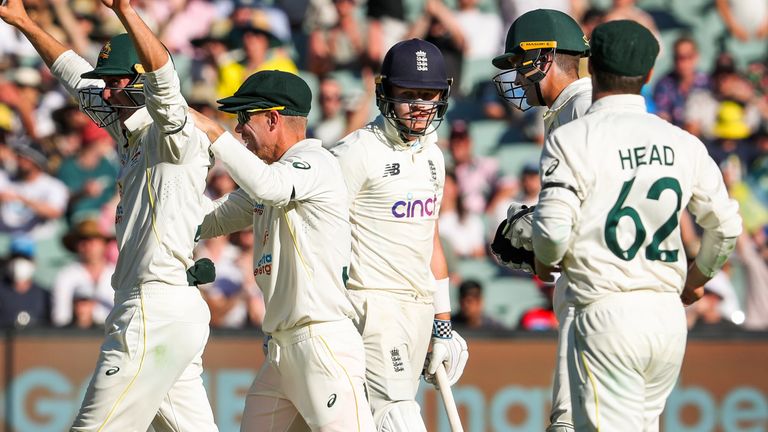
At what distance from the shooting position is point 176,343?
19.1 feet

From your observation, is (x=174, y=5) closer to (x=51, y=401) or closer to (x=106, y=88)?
(x=51, y=401)

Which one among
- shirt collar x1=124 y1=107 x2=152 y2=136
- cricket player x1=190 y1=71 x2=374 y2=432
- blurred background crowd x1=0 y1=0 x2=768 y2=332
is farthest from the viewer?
blurred background crowd x1=0 y1=0 x2=768 y2=332

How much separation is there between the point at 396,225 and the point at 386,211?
0.28ft

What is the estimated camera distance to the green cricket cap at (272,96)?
598 cm

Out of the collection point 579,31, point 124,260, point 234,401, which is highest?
point 579,31

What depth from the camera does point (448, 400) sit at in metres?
6.84

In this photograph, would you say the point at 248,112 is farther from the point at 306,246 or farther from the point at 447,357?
the point at 447,357

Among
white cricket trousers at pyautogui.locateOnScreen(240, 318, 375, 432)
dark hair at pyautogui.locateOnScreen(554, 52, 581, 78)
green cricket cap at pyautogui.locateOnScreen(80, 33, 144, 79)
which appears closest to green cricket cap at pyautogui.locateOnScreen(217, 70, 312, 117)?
green cricket cap at pyautogui.locateOnScreen(80, 33, 144, 79)

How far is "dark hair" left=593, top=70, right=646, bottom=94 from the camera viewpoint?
202 inches

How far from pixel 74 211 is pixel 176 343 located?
5.87 metres

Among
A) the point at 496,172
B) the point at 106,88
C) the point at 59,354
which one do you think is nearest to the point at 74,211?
the point at 59,354

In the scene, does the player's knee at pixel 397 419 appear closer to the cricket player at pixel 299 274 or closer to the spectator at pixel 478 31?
the cricket player at pixel 299 274

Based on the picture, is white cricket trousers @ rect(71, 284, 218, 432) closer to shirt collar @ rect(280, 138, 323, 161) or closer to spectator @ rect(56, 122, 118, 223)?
shirt collar @ rect(280, 138, 323, 161)

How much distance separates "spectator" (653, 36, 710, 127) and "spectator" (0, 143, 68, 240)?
5.58m
